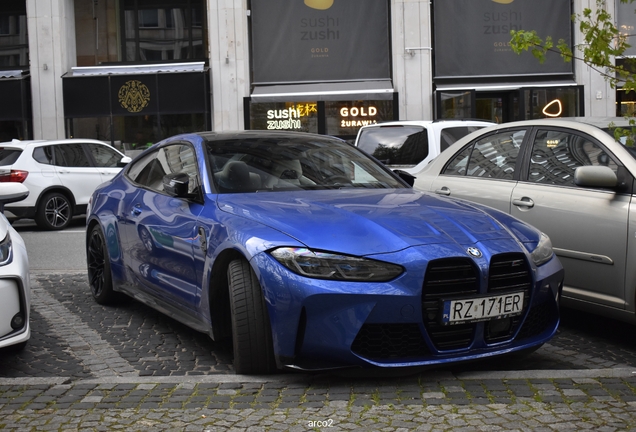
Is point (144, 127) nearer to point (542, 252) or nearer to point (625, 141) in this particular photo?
point (625, 141)

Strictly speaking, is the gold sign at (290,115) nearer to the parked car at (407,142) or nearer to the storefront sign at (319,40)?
the storefront sign at (319,40)

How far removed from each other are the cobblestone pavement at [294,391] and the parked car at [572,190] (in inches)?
17.2

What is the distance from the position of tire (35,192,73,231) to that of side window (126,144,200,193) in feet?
27.1

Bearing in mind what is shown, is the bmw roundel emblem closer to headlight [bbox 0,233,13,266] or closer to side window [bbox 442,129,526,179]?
side window [bbox 442,129,526,179]

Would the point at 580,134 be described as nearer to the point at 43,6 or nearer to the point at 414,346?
the point at 414,346

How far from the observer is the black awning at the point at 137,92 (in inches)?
950

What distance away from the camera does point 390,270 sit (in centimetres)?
425

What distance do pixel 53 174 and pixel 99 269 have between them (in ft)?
27.0

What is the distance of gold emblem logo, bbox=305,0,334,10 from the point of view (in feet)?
80.5

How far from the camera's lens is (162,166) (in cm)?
625

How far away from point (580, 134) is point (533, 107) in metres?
18.2

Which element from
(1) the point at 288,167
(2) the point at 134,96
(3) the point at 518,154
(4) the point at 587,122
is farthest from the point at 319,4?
(1) the point at 288,167

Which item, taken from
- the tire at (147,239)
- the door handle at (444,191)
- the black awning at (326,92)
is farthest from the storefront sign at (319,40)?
the tire at (147,239)

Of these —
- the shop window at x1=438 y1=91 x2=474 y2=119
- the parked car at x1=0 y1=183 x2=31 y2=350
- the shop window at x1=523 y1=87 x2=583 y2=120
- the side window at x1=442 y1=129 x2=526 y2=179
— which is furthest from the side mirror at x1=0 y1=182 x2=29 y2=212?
the shop window at x1=523 y1=87 x2=583 y2=120
